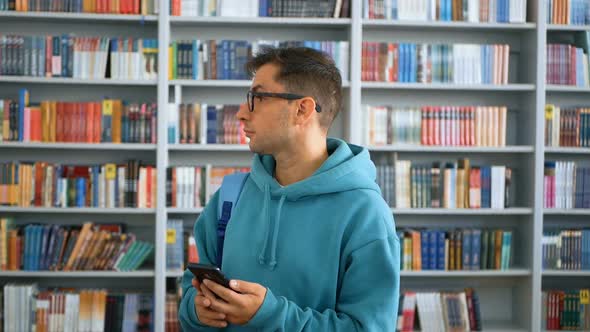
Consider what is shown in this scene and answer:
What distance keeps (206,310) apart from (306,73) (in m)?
0.57

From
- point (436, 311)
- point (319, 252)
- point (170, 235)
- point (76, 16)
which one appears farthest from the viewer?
point (436, 311)

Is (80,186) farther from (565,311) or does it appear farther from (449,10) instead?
(565,311)

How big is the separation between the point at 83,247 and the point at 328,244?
9.74 feet

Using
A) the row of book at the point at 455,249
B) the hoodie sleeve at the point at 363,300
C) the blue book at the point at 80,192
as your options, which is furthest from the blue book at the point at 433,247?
the hoodie sleeve at the point at 363,300

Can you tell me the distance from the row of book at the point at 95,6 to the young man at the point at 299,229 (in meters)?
2.62

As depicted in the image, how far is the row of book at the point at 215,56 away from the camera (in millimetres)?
4281

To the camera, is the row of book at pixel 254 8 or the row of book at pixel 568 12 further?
the row of book at pixel 568 12

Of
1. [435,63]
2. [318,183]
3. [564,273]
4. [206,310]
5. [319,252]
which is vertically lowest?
[564,273]

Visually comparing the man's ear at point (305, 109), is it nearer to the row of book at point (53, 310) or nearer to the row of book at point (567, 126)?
the row of book at point (53, 310)

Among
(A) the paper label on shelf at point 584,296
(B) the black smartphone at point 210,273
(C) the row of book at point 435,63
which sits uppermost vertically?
(C) the row of book at point 435,63

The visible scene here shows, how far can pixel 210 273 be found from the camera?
1508 mm

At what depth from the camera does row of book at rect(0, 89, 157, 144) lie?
4.23 meters

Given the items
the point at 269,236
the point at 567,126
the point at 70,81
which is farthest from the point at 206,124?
the point at 269,236

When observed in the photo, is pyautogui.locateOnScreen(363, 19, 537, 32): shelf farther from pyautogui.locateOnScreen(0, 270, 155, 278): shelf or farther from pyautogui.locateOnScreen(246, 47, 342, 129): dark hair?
pyautogui.locateOnScreen(246, 47, 342, 129): dark hair
